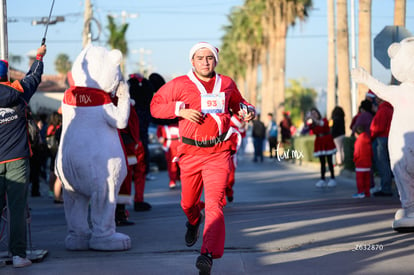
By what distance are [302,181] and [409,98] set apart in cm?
1009

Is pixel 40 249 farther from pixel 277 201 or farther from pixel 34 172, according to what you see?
pixel 34 172

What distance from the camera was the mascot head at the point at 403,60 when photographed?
9227 millimetres

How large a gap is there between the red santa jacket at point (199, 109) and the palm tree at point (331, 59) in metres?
25.5

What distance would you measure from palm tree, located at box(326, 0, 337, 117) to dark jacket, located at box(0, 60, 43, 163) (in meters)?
25.5

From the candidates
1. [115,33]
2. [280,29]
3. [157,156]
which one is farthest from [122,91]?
[115,33]

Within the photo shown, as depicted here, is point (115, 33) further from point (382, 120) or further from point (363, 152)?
point (382, 120)

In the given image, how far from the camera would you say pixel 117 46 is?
5981 cm

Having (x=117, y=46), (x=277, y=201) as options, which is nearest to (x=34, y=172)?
(x=277, y=201)

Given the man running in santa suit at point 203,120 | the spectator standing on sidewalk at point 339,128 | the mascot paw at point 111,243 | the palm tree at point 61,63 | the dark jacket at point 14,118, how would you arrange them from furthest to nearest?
the palm tree at point 61,63
the spectator standing on sidewalk at point 339,128
the mascot paw at point 111,243
the dark jacket at point 14,118
the man running in santa suit at point 203,120

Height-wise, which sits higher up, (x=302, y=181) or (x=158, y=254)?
(x=158, y=254)

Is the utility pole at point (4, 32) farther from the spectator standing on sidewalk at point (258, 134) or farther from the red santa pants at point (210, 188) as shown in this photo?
the spectator standing on sidewalk at point (258, 134)

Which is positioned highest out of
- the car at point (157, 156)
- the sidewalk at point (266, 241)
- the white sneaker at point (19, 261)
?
the white sneaker at point (19, 261)

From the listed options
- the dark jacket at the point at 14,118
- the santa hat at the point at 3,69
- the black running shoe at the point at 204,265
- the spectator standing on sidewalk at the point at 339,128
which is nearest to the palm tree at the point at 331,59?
the spectator standing on sidewalk at the point at 339,128

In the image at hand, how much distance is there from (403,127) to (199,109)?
3181 millimetres
